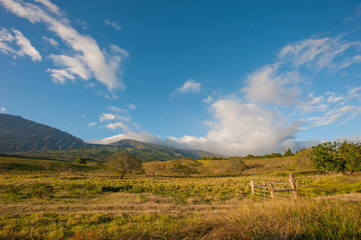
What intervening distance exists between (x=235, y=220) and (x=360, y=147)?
135 feet

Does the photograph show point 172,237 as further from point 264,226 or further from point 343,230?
point 343,230

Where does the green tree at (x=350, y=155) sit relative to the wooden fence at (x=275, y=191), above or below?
above

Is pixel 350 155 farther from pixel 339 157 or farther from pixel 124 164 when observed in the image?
pixel 124 164

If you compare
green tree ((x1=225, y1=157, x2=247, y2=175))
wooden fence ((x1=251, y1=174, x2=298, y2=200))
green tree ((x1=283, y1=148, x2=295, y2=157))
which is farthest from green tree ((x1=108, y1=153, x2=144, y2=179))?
green tree ((x1=283, y1=148, x2=295, y2=157))

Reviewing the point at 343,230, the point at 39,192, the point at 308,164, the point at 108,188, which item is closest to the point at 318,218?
the point at 343,230

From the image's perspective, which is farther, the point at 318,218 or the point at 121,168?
the point at 121,168

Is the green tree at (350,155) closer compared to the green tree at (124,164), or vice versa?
the green tree at (350,155)

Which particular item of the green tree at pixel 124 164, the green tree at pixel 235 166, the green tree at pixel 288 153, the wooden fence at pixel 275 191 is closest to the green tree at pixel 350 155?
the wooden fence at pixel 275 191

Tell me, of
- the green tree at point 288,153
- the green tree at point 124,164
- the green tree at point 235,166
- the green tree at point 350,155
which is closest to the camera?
the green tree at point 350,155

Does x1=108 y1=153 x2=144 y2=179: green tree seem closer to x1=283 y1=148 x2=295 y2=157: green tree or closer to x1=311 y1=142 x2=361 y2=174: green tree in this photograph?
x1=311 y1=142 x2=361 y2=174: green tree

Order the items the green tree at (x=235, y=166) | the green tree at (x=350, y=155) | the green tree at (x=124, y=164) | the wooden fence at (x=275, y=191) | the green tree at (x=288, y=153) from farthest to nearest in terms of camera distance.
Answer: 1. the green tree at (x=288, y=153)
2. the green tree at (x=235, y=166)
3. the green tree at (x=124, y=164)
4. the green tree at (x=350, y=155)
5. the wooden fence at (x=275, y=191)

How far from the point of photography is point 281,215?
4.72 metres

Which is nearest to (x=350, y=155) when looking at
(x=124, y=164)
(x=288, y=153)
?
(x=124, y=164)

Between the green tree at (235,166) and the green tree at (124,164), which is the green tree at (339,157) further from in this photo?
the green tree at (124,164)
